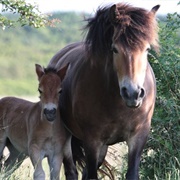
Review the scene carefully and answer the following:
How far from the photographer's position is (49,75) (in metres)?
6.88

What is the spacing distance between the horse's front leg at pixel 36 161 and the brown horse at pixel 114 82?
495mm

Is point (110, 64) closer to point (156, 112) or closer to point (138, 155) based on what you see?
point (138, 155)

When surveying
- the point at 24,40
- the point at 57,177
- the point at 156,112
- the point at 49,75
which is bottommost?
the point at 57,177

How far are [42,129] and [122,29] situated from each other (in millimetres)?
1768

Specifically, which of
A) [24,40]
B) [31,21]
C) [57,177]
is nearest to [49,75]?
[31,21]

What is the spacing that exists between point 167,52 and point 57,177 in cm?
199

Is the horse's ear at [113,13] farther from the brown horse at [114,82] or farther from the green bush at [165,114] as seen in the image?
the green bush at [165,114]

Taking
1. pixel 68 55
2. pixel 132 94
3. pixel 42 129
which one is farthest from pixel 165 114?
pixel 132 94

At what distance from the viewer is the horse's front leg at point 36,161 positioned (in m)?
6.76

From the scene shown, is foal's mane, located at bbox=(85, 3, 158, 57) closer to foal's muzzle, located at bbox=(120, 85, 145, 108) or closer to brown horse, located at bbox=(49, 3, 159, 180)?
brown horse, located at bbox=(49, 3, 159, 180)

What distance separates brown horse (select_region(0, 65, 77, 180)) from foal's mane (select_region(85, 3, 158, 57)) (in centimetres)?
76

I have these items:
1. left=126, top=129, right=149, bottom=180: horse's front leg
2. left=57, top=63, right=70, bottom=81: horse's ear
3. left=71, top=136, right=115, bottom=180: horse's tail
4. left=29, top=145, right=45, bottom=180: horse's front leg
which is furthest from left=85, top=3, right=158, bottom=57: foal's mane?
left=71, top=136, right=115, bottom=180: horse's tail

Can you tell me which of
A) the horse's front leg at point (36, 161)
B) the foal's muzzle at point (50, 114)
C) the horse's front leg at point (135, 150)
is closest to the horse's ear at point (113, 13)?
the horse's front leg at point (135, 150)

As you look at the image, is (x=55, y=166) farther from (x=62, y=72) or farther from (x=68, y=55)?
(x=68, y=55)
